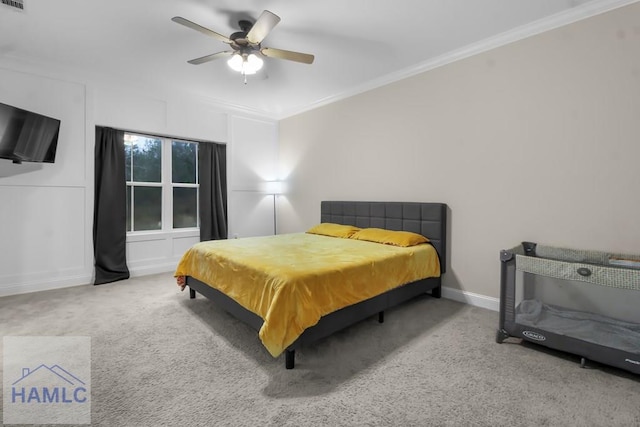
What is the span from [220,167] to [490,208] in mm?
4166

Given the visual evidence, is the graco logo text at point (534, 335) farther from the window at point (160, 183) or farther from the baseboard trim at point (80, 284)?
the window at point (160, 183)

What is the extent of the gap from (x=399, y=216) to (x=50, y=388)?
3557 millimetres

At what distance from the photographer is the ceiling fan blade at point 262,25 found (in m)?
2.23

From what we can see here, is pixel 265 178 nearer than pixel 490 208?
No

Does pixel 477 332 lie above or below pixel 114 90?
below

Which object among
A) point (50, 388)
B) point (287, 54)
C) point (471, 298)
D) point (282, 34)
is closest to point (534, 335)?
point (471, 298)

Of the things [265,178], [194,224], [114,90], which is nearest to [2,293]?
[194,224]

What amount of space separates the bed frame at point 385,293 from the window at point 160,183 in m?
1.86

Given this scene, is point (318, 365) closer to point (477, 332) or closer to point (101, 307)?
point (477, 332)

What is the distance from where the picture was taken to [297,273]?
2119 millimetres

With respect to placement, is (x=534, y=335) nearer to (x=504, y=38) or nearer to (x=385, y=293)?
(x=385, y=293)

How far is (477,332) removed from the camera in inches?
105

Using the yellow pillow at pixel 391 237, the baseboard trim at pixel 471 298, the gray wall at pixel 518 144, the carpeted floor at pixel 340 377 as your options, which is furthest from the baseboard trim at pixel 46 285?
the baseboard trim at pixel 471 298

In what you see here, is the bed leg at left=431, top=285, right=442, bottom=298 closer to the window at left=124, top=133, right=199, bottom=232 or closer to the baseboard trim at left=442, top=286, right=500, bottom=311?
the baseboard trim at left=442, top=286, right=500, bottom=311
